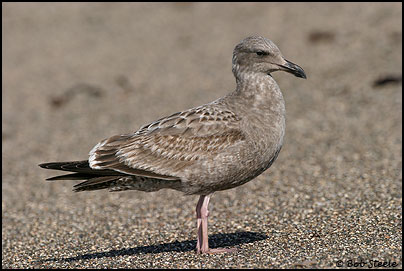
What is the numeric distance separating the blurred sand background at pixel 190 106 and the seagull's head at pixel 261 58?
6.36 feet

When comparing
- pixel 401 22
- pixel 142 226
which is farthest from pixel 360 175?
pixel 401 22

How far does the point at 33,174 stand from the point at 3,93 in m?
5.89

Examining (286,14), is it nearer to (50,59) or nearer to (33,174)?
(50,59)

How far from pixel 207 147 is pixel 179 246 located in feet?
Result: 5.22

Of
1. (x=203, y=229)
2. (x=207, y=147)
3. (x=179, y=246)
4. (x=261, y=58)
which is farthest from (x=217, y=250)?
(x=261, y=58)

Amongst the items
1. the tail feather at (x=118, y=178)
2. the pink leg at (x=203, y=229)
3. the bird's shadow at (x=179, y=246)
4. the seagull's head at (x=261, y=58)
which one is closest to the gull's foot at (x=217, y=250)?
the pink leg at (x=203, y=229)

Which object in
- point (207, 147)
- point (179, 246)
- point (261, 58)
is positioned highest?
point (261, 58)

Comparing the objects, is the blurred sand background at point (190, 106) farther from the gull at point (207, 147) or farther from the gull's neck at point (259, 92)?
the gull's neck at point (259, 92)

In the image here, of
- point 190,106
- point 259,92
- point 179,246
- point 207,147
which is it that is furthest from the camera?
point 190,106

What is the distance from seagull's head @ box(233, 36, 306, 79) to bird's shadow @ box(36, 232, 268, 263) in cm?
199

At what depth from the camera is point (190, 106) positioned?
14.4 meters

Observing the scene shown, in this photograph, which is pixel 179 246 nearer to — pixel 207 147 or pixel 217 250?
pixel 217 250

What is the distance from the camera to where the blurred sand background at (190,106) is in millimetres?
→ 7672

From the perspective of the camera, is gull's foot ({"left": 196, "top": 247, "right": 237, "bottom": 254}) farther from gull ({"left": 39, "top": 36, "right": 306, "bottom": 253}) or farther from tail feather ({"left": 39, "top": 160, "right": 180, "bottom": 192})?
tail feather ({"left": 39, "top": 160, "right": 180, "bottom": 192})
